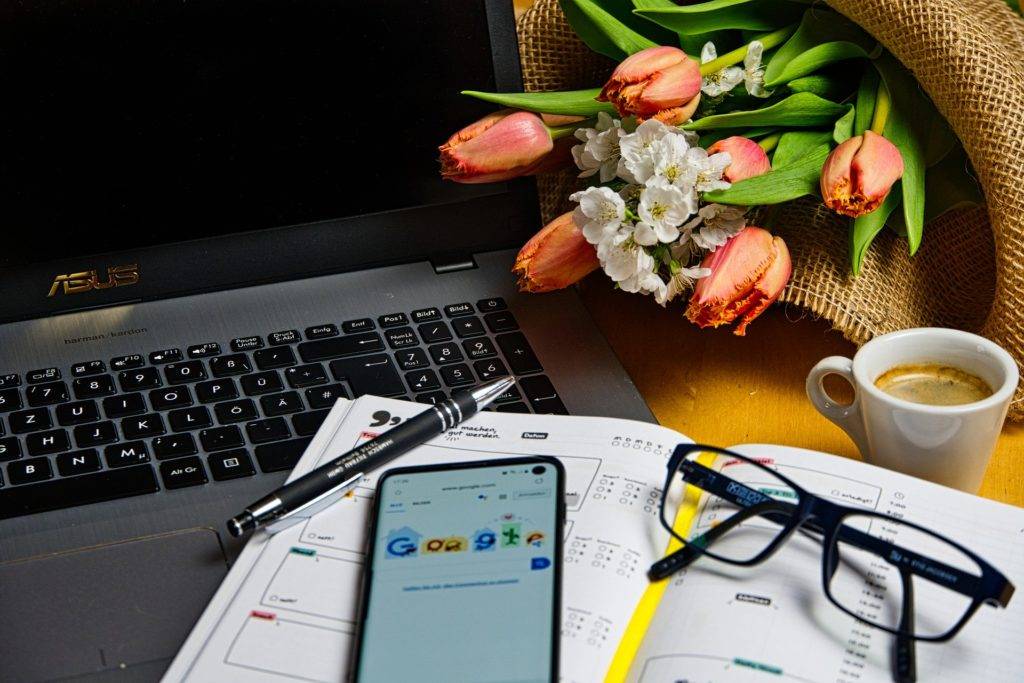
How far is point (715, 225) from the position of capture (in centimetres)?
58

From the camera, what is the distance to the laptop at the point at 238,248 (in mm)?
582

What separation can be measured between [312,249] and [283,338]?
7 cm

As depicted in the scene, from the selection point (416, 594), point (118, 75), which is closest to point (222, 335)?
point (118, 75)

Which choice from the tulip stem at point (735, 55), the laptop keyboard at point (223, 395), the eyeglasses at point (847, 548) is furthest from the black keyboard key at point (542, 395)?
the tulip stem at point (735, 55)

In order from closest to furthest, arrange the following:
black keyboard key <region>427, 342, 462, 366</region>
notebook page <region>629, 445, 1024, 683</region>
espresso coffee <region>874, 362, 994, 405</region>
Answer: notebook page <region>629, 445, 1024, 683</region> < espresso coffee <region>874, 362, 994, 405</region> < black keyboard key <region>427, 342, 462, 366</region>

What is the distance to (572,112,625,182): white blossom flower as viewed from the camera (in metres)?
0.60

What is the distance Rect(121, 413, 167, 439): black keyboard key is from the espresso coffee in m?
0.40

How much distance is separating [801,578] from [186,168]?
45 cm

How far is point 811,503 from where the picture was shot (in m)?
0.47

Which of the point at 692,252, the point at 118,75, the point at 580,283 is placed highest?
the point at 118,75

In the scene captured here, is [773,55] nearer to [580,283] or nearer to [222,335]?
[580,283]

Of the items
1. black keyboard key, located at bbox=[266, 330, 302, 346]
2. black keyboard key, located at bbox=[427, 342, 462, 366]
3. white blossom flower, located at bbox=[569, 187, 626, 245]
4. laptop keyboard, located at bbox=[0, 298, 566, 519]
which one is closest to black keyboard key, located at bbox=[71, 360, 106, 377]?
laptop keyboard, located at bbox=[0, 298, 566, 519]

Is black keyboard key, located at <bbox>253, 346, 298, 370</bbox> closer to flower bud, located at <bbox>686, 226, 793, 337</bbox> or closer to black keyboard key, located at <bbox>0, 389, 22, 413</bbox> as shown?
black keyboard key, located at <bbox>0, 389, 22, 413</bbox>

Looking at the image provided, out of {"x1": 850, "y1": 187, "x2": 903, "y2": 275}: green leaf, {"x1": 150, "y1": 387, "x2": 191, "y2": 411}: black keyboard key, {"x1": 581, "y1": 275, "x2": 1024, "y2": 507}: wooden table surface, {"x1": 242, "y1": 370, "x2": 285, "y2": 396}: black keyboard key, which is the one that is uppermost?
{"x1": 850, "y1": 187, "x2": 903, "y2": 275}: green leaf
